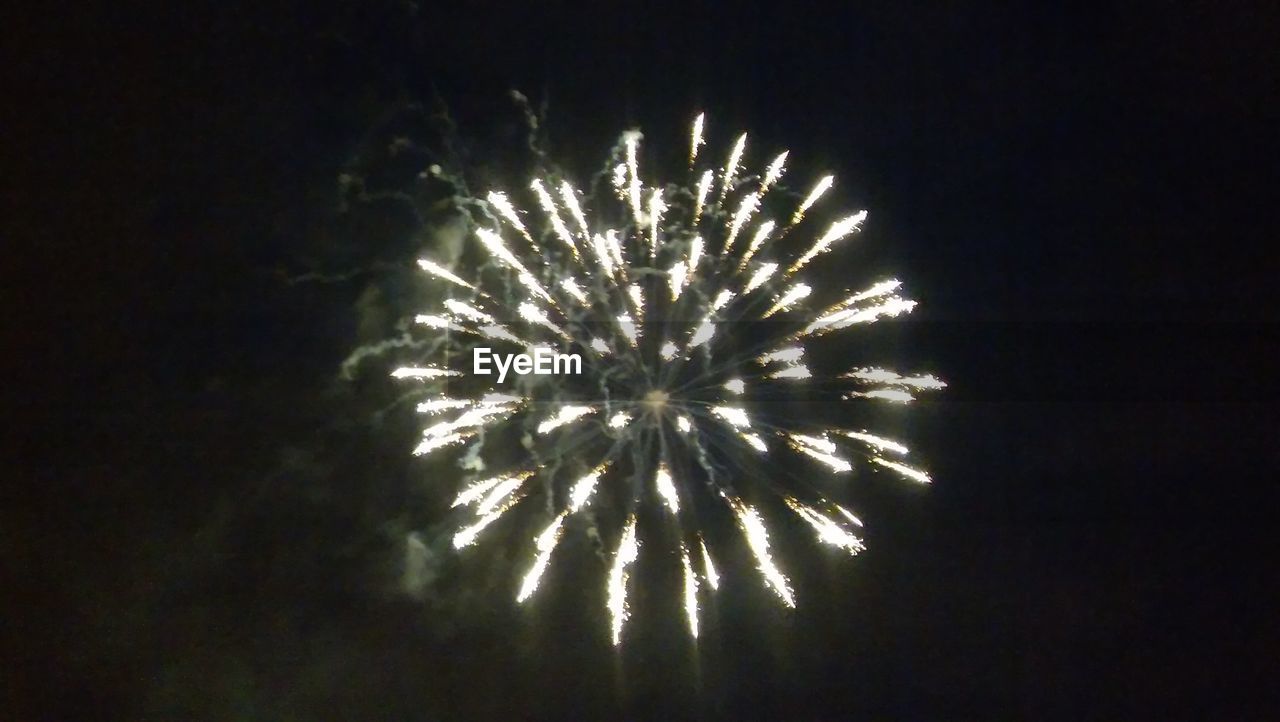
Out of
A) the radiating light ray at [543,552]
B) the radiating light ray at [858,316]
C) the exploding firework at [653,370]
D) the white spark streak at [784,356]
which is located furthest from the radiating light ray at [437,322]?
the radiating light ray at [858,316]

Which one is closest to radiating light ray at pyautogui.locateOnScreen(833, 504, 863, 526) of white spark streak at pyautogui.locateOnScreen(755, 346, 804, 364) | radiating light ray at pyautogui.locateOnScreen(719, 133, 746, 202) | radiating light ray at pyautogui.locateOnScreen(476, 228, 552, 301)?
white spark streak at pyautogui.locateOnScreen(755, 346, 804, 364)

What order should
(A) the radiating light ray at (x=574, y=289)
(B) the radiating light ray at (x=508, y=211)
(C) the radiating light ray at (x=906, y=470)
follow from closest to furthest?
1. (A) the radiating light ray at (x=574, y=289)
2. (B) the radiating light ray at (x=508, y=211)
3. (C) the radiating light ray at (x=906, y=470)

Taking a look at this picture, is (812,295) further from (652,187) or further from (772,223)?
(652,187)

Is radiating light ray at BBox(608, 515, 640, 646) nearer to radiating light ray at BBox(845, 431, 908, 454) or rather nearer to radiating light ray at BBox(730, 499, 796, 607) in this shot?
radiating light ray at BBox(730, 499, 796, 607)

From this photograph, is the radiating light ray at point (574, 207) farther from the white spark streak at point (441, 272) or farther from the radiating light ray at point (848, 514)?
the radiating light ray at point (848, 514)

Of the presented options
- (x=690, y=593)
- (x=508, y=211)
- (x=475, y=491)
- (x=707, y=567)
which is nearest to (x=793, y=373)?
(x=707, y=567)

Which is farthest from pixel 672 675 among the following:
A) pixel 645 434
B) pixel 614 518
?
pixel 645 434
